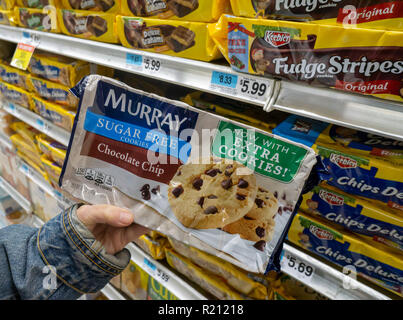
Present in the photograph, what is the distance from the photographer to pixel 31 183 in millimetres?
1853

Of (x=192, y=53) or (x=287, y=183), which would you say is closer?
(x=287, y=183)

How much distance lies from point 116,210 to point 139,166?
13 cm

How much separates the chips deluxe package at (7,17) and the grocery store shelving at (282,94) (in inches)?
25.3

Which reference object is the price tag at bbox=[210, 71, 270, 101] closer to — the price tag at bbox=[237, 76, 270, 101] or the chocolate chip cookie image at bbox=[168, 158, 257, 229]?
the price tag at bbox=[237, 76, 270, 101]

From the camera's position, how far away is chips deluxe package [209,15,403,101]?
1.54 feet

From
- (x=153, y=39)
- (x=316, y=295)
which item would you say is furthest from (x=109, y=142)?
(x=316, y=295)

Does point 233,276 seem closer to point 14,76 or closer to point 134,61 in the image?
point 134,61

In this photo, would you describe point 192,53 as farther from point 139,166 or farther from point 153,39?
point 139,166

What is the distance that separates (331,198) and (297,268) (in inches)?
8.9

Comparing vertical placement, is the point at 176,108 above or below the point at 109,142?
above

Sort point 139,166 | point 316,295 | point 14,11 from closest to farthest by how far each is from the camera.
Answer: point 139,166 → point 316,295 → point 14,11

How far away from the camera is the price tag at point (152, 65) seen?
79cm

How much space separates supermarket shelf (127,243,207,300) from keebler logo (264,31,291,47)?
36.4 inches

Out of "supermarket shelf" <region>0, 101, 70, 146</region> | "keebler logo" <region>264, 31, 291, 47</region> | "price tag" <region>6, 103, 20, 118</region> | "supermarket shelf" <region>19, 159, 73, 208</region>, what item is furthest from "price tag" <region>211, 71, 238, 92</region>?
"price tag" <region>6, 103, 20, 118</region>
